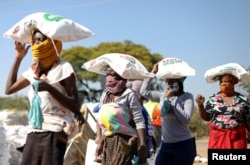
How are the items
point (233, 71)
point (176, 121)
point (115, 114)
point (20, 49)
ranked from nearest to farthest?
point (20, 49)
point (115, 114)
point (176, 121)
point (233, 71)

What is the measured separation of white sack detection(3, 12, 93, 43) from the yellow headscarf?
Answer: 7 cm

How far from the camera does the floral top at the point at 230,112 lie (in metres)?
6.75

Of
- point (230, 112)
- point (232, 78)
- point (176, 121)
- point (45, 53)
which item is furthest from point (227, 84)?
point (45, 53)

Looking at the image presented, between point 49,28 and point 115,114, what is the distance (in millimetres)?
1077

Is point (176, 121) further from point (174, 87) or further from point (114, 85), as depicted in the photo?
point (114, 85)

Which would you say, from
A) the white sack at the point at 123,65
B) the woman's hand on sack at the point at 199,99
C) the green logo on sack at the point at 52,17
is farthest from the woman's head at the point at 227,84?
the green logo on sack at the point at 52,17

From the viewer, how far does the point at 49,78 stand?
181 inches

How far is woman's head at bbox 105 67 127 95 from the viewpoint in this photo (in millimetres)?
5332

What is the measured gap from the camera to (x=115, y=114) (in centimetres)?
518

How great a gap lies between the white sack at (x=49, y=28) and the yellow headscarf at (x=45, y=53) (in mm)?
74

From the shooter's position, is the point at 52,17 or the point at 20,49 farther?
the point at 20,49

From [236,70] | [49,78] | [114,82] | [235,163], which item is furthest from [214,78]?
[49,78]

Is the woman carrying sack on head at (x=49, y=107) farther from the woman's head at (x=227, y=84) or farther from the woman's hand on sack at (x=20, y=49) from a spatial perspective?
the woman's head at (x=227, y=84)

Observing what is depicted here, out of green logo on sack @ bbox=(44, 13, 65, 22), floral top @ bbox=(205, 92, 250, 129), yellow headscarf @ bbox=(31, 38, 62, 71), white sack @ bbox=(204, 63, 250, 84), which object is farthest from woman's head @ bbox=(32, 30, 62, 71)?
white sack @ bbox=(204, 63, 250, 84)
